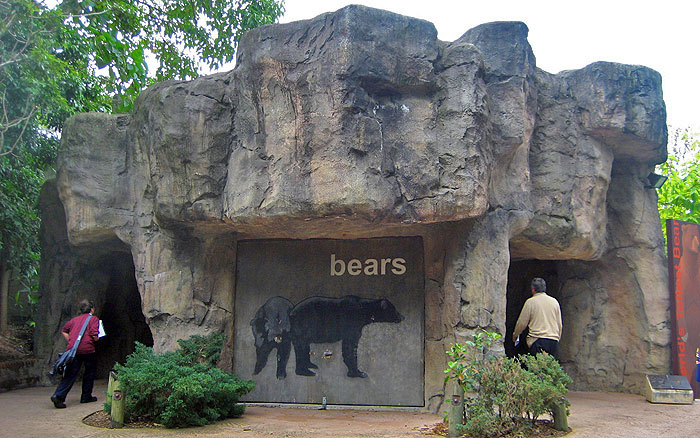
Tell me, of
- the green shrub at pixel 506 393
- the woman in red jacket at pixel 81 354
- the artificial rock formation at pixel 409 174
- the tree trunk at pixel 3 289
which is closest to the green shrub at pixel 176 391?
the woman in red jacket at pixel 81 354

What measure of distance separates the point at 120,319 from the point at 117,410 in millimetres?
5114

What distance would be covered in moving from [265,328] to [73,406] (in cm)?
257

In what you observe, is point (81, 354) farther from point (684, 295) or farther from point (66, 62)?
point (684, 295)

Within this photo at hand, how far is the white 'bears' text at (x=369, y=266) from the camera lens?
29.0 ft

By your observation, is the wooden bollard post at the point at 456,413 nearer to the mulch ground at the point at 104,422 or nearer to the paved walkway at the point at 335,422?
the paved walkway at the point at 335,422

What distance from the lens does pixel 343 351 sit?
28.8 ft

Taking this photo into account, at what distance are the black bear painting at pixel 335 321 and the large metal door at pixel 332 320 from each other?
0.01 m

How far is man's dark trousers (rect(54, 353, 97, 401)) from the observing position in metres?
8.20

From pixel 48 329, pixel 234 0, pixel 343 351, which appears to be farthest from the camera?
pixel 234 0

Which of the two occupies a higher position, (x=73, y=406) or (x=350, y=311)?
(x=350, y=311)

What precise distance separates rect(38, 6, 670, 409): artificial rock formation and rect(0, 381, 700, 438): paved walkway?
1062 mm

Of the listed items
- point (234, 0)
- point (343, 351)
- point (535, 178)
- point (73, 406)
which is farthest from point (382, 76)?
point (234, 0)

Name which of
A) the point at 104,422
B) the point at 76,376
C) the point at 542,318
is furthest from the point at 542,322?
the point at 76,376

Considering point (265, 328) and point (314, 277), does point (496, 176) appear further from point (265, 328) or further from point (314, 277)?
point (265, 328)
